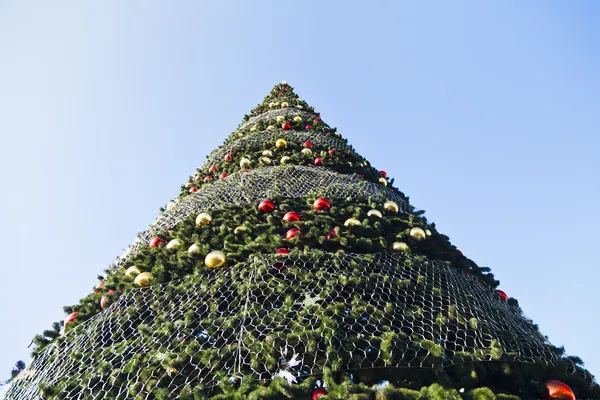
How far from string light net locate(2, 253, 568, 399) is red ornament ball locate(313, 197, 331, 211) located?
80 centimetres

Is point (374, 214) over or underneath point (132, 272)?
over

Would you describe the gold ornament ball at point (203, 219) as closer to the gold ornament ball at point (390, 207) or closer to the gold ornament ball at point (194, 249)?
the gold ornament ball at point (194, 249)

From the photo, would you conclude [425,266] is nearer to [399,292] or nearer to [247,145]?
[399,292]

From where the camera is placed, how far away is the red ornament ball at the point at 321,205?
3.78 meters

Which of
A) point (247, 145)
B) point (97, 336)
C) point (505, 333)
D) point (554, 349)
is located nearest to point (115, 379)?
point (97, 336)

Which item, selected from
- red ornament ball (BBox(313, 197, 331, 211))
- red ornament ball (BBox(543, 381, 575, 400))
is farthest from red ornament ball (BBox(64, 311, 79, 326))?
red ornament ball (BBox(543, 381, 575, 400))

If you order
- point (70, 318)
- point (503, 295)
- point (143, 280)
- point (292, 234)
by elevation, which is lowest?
point (70, 318)

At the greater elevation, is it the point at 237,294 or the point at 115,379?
the point at 237,294

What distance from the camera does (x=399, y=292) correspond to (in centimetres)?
273

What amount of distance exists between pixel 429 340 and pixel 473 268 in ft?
6.26

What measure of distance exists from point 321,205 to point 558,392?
6.93 ft

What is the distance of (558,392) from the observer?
2096 millimetres

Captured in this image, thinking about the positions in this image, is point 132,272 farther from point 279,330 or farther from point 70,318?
point 279,330

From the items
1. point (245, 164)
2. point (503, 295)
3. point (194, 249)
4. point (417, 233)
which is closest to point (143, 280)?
point (194, 249)
